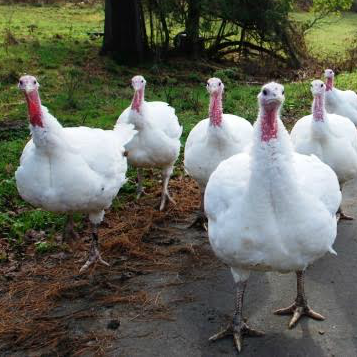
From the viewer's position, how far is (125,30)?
1480cm

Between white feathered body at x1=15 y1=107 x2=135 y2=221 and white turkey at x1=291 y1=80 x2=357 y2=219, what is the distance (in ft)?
6.96

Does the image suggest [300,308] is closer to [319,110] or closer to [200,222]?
[200,222]

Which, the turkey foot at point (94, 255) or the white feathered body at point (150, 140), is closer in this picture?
the turkey foot at point (94, 255)

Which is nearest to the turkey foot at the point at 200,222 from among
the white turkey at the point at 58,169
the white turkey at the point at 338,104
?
the white turkey at the point at 58,169

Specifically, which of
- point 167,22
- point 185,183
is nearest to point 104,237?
point 185,183

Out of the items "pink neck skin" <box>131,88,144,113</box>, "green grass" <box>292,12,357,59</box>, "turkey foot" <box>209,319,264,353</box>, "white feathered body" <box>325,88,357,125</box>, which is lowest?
"green grass" <box>292,12,357,59</box>

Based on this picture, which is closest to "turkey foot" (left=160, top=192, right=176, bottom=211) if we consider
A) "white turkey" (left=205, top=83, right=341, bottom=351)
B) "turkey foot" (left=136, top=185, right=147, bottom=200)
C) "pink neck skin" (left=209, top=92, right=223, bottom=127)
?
"turkey foot" (left=136, top=185, right=147, bottom=200)

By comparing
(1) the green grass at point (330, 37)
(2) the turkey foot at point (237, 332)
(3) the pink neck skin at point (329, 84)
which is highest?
(3) the pink neck skin at point (329, 84)

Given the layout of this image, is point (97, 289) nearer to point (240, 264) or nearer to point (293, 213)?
point (240, 264)

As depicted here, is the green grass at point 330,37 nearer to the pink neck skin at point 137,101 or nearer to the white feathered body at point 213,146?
the pink neck skin at point 137,101

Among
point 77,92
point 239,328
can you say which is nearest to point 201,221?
point 239,328

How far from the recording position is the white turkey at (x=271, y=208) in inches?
143

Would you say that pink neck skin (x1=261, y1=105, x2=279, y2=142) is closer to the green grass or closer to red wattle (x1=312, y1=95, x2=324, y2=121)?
red wattle (x1=312, y1=95, x2=324, y2=121)

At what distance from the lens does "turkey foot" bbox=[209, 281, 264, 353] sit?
167 inches
